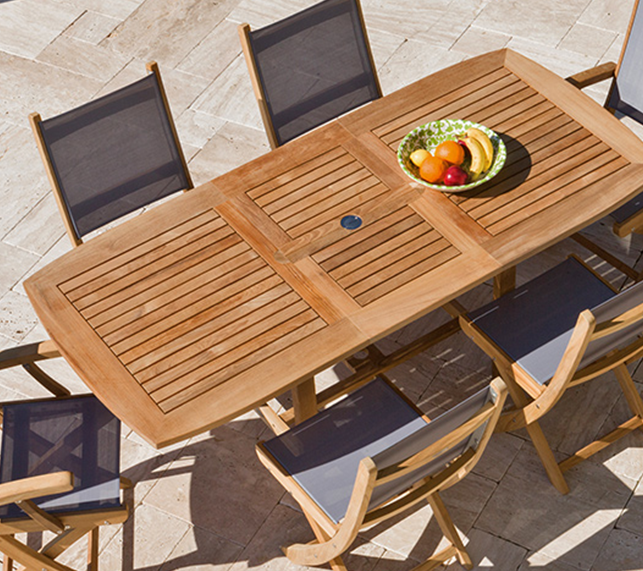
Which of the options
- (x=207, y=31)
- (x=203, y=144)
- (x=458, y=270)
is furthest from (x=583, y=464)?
(x=207, y=31)

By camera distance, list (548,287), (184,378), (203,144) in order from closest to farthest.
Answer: (184,378) → (548,287) → (203,144)

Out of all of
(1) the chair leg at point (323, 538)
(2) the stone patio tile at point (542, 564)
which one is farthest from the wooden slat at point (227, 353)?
(2) the stone patio tile at point (542, 564)

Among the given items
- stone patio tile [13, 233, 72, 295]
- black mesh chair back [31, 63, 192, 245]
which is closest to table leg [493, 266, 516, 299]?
black mesh chair back [31, 63, 192, 245]

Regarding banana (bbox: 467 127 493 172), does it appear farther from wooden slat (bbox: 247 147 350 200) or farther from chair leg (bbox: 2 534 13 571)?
chair leg (bbox: 2 534 13 571)

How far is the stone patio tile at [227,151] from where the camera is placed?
4586mm

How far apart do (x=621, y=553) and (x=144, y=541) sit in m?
1.70

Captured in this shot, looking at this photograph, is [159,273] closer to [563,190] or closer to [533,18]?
[563,190]

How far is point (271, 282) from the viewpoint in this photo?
Answer: 2.98m

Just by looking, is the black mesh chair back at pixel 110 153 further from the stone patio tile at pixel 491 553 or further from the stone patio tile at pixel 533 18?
the stone patio tile at pixel 533 18

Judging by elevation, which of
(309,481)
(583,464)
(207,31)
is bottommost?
(583,464)

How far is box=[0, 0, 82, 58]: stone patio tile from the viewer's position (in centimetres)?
520

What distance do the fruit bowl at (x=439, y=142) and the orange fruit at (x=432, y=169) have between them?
0.02 meters

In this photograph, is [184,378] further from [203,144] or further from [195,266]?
[203,144]

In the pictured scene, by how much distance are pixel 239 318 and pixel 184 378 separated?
270 mm
